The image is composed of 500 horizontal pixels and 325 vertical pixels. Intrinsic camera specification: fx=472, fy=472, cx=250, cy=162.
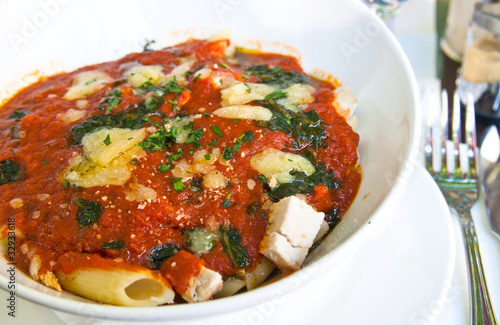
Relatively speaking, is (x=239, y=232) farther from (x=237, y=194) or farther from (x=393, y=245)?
(x=393, y=245)

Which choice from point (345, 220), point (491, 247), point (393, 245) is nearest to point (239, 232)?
point (345, 220)

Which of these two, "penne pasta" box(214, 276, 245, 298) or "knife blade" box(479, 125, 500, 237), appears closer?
"penne pasta" box(214, 276, 245, 298)

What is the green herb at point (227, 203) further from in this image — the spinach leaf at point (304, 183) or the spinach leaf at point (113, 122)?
the spinach leaf at point (113, 122)

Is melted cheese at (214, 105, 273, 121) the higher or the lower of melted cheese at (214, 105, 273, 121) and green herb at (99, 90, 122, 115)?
the lower

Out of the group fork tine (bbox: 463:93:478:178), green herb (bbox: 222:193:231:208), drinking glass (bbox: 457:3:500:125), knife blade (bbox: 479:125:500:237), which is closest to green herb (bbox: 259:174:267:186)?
green herb (bbox: 222:193:231:208)

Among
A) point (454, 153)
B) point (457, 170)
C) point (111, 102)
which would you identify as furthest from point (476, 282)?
point (111, 102)

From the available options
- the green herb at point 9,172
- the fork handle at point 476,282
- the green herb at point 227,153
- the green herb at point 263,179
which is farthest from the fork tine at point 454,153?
the green herb at point 9,172

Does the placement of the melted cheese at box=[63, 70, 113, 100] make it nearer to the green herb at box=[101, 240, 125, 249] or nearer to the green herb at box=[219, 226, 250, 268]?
the green herb at box=[101, 240, 125, 249]
